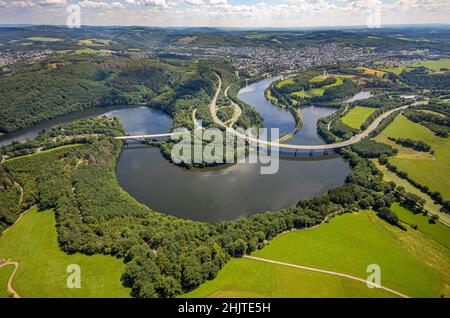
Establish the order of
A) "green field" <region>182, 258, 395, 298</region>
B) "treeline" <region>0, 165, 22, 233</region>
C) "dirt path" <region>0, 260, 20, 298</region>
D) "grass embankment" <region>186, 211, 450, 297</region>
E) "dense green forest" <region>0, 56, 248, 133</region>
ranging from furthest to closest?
"dense green forest" <region>0, 56, 248, 133</region> → "treeline" <region>0, 165, 22, 233</region> → "grass embankment" <region>186, 211, 450, 297</region> → "dirt path" <region>0, 260, 20, 298</region> → "green field" <region>182, 258, 395, 298</region>

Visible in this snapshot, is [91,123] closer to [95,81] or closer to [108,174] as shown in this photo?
[108,174]

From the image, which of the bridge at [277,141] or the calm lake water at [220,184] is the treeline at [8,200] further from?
the bridge at [277,141]

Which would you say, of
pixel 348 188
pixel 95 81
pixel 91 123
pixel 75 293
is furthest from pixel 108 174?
pixel 95 81

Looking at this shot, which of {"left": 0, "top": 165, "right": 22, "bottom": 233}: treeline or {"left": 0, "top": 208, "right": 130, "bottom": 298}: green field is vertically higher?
{"left": 0, "top": 165, "right": 22, "bottom": 233}: treeline

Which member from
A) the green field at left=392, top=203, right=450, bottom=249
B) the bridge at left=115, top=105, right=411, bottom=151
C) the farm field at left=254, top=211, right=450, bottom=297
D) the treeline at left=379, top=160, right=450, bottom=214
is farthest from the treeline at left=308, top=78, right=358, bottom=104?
the farm field at left=254, top=211, right=450, bottom=297

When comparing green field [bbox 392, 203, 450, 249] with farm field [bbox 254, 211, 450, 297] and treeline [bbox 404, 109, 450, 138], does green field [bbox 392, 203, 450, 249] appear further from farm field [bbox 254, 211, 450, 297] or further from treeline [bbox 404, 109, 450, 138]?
treeline [bbox 404, 109, 450, 138]
